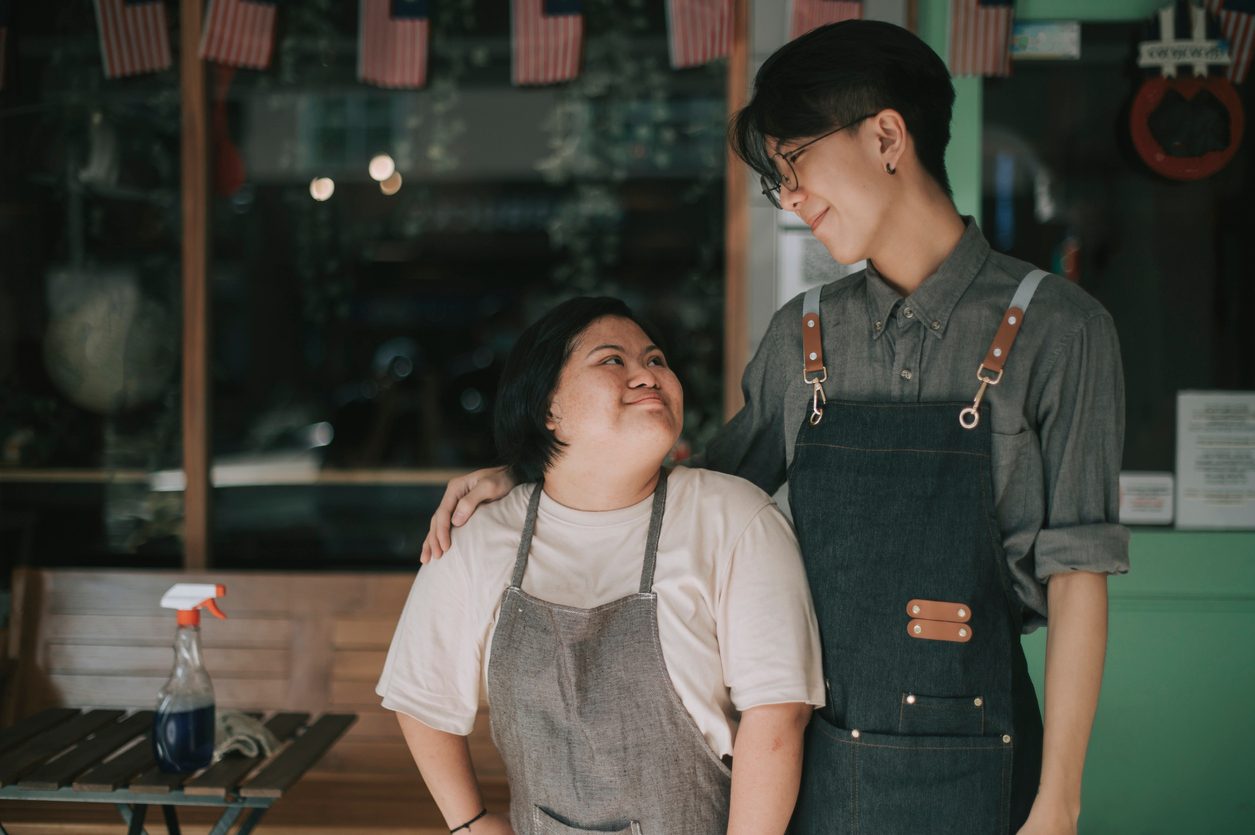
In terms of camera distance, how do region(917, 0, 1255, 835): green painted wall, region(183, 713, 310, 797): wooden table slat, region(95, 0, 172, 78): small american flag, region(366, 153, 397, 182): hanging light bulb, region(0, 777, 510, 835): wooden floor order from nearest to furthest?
region(183, 713, 310, 797): wooden table slat < region(0, 777, 510, 835): wooden floor < region(917, 0, 1255, 835): green painted wall < region(95, 0, 172, 78): small american flag < region(366, 153, 397, 182): hanging light bulb

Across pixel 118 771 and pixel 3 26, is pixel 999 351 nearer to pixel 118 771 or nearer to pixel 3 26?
pixel 118 771

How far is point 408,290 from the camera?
25.7 feet

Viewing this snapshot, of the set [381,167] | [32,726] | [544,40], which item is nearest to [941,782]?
[32,726]

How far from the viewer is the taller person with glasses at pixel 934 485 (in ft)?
4.72

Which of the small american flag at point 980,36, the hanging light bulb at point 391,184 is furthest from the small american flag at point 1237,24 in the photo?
the hanging light bulb at point 391,184

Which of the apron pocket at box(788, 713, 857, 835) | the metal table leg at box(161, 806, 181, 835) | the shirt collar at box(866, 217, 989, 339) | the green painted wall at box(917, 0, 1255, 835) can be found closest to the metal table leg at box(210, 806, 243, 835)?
the metal table leg at box(161, 806, 181, 835)

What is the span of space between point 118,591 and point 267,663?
0.54 metres

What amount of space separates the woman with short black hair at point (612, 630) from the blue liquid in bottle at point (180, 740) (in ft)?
2.71

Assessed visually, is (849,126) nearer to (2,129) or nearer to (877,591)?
(877,591)

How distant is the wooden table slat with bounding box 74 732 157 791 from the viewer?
7.30 feet

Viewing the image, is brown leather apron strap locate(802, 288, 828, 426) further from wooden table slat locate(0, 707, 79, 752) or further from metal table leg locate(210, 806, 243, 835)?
wooden table slat locate(0, 707, 79, 752)

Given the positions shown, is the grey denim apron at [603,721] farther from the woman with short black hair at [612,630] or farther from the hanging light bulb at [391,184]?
the hanging light bulb at [391,184]

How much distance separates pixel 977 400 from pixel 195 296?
292 cm

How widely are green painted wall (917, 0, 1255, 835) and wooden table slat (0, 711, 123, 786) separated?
2.69m
